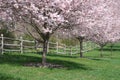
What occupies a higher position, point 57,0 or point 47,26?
point 57,0

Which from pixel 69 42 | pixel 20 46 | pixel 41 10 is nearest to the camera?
pixel 41 10

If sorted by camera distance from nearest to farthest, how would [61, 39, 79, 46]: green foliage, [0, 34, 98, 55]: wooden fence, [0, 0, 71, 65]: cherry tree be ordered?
[0, 0, 71, 65]: cherry tree, [0, 34, 98, 55]: wooden fence, [61, 39, 79, 46]: green foliage

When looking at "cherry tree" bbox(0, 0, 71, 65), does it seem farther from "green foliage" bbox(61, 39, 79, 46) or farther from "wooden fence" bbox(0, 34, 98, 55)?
"green foliage" bbox(61, 39, 79, 46)

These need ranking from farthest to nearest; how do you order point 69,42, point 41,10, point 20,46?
point 69,42, point 20,46, point 41,10

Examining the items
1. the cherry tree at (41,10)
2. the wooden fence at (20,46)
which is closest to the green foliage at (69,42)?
the wooden fence at (20,46)

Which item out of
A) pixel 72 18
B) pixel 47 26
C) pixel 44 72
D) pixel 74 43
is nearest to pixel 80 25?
pixel 72 18

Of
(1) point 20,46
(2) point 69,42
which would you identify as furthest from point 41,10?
(2) point 69,42

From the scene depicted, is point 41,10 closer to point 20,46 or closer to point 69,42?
point 20,46

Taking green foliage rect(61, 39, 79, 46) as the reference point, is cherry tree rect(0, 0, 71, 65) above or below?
above

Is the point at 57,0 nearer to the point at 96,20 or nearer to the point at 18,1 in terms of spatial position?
the point at 18,1

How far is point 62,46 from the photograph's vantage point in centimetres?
4325

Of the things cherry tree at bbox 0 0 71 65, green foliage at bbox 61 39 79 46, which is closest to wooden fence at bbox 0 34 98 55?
green foliage at bbox 61 39 79 46

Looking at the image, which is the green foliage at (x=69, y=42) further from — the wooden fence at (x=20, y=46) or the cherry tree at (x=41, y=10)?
the cherry tree at (x=41, y=10)

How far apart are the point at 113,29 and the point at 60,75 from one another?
28.0m
